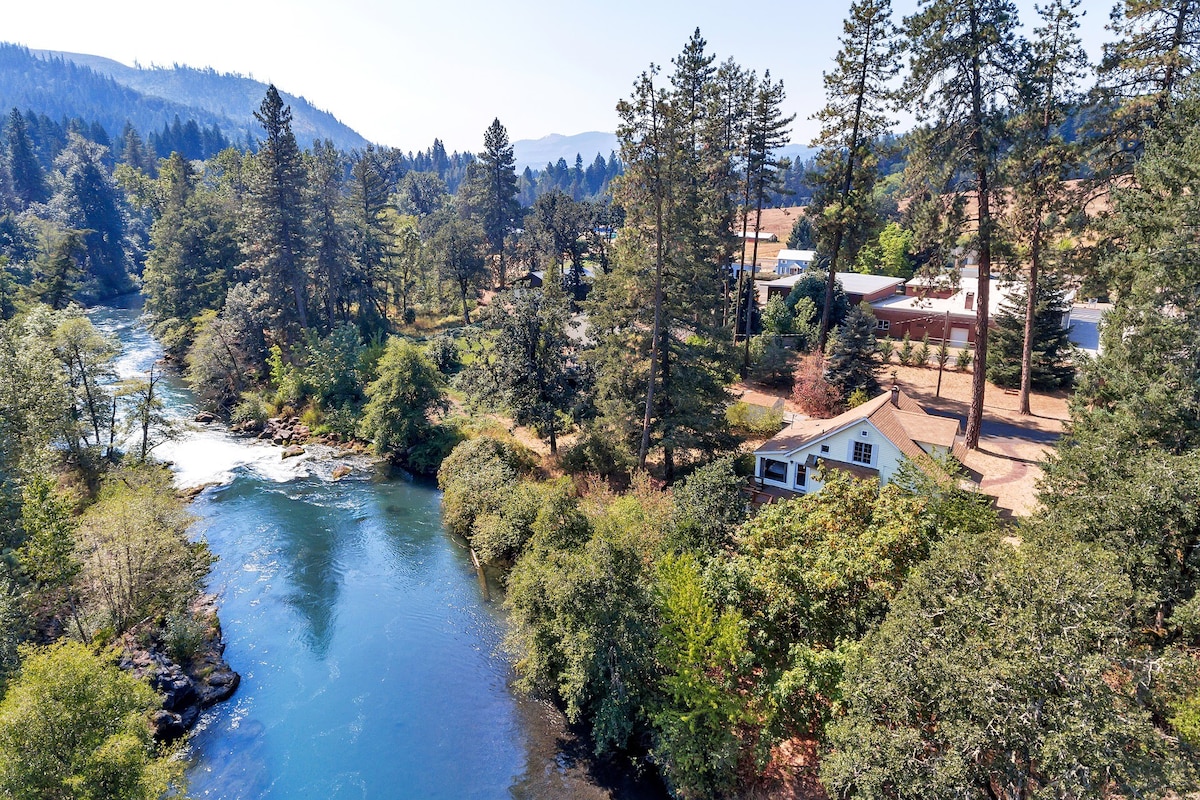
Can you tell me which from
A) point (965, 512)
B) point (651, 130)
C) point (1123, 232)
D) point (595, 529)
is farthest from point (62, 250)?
point (1123, 232)

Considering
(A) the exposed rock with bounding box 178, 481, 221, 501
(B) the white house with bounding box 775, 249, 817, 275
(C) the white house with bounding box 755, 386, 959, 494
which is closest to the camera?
(C) the white house with bounding box 755, 386, 959, 494

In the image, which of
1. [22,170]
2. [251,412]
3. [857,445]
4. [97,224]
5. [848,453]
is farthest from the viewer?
[22,170]

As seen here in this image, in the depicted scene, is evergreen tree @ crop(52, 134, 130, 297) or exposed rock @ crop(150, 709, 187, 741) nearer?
exposed rock @ crop(150, 709, 187, 741)

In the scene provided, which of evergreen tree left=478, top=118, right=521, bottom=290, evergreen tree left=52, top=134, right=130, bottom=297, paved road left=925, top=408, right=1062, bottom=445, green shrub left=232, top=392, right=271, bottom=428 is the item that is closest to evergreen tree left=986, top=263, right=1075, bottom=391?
paved road left=925, top=408, right=1062, bottom=445

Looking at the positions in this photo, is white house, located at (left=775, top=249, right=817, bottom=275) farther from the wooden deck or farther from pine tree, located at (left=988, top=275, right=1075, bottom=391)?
the wooden deck

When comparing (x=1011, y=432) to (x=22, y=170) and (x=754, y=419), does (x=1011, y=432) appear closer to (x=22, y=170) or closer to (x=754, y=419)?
(x=754, y=419)

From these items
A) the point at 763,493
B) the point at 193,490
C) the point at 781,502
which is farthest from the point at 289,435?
the point at 781,502
